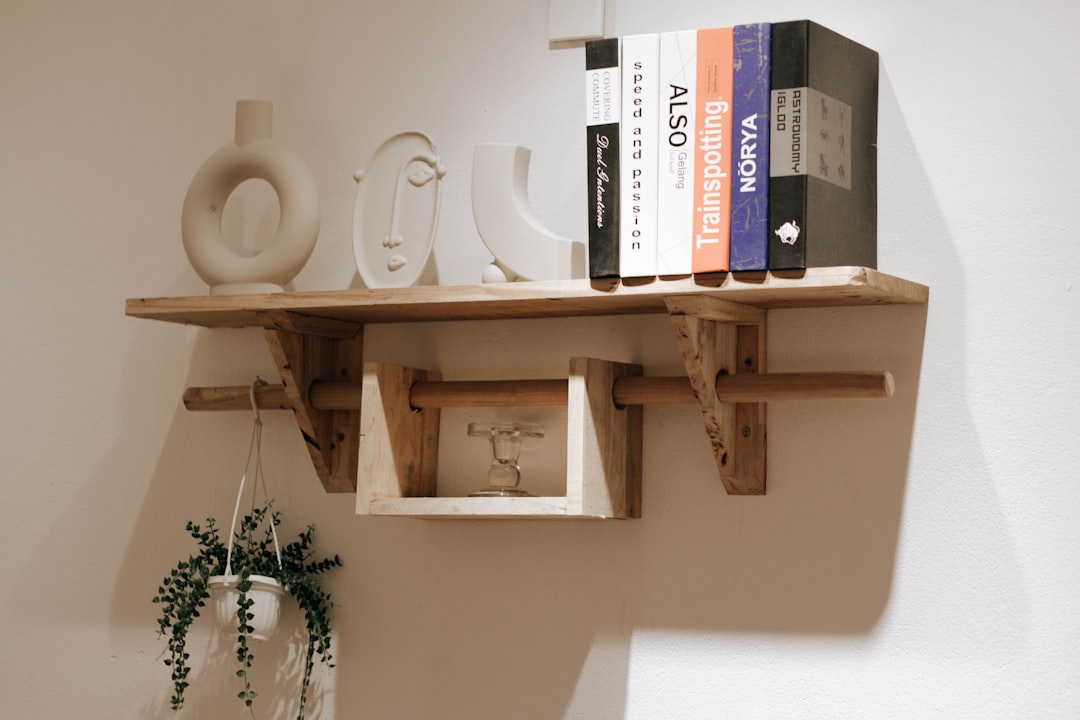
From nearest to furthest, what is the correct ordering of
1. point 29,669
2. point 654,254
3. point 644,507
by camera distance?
point 654,254, point 644,507, point 29,669

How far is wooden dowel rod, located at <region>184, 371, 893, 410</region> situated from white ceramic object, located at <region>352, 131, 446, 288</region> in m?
0.15

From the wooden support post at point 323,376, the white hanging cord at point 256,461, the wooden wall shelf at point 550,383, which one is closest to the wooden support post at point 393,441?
the wooden wall shelf at point 550,383

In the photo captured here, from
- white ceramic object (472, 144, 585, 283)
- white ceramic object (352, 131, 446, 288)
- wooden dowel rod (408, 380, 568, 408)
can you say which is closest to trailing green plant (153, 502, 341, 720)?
wooden dowel rod (408, 380, 568, 408)

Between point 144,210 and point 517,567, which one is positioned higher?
point 144,210

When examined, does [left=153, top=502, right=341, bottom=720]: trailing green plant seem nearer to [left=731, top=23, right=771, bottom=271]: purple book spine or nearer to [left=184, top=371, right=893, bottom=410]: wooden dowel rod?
[left=184, top=371, right=893, bottom=410]: wooden dowel rod

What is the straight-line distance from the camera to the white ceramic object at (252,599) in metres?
1.72

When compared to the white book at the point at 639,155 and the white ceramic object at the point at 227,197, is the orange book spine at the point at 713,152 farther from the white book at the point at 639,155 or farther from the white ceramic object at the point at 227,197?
the white ceramic object at the point at 227,197

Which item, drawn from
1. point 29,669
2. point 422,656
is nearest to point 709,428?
point 422,656

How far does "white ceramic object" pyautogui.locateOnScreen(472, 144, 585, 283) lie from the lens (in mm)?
1611

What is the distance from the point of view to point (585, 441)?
155 cm

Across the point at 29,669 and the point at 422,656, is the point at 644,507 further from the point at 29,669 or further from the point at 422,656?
the point at 29,669

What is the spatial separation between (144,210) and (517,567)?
0.78m

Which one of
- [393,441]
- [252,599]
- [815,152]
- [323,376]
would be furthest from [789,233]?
[252,599]

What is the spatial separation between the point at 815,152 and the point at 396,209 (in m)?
0.57
